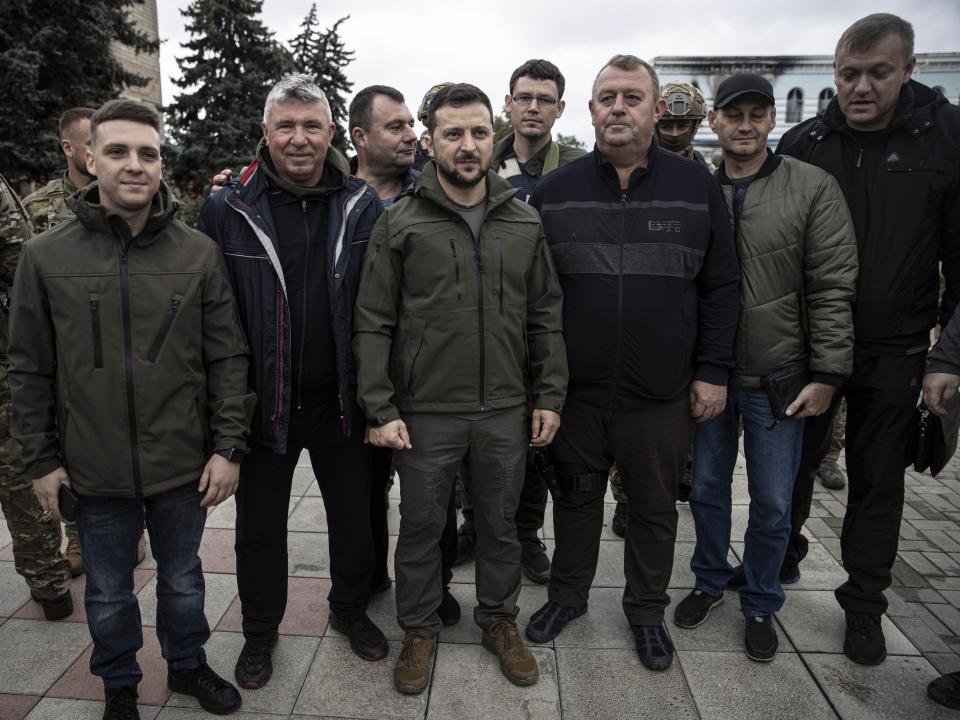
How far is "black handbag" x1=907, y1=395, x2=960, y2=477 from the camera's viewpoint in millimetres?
2857

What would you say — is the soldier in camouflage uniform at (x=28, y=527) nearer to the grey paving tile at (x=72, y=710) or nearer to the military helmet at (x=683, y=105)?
the grey paving tile at (x=72, y=710)

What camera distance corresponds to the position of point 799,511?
3734mm

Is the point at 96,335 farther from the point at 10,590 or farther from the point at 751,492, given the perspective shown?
the point at 751,492

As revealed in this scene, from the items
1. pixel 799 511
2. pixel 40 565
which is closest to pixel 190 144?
pixel 40 565

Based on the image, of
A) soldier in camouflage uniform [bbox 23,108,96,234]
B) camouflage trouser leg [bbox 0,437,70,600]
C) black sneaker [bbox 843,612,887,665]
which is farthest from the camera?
soldier in camouflage uniform [bbox 23,108,96,234]

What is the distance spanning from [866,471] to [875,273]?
90 centimetres

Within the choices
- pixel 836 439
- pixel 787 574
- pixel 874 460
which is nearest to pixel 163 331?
pixel 874 460

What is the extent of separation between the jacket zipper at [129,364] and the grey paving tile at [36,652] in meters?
1.22

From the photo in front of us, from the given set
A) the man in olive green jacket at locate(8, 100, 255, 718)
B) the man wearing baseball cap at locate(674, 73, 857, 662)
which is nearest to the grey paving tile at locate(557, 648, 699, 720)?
the man wearing baseball cap at locate(674, 73, 857, 662)

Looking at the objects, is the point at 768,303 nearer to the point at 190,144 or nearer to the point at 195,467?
the point at 195,467

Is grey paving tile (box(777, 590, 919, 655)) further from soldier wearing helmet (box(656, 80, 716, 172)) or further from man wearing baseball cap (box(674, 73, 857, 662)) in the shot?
soldier wearing helmet (box(656, 80, 716, 172))

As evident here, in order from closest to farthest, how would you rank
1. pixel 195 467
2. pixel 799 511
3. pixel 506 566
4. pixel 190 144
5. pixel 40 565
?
pixel 195 467
pixel 506 566
pixel 40 565
pixel 799 511
pixel 190 144

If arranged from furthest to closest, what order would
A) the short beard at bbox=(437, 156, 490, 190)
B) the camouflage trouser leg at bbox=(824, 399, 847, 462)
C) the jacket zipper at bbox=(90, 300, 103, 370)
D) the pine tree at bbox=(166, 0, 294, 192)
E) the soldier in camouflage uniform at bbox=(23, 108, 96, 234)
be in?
the pine tree at bbox=(166, 0, 294, 192), the camouflage trouser leg at bbox=(824, 399, 847, 462), the soldier in camouflage uniform at bbox=(23, 108, 96, 234), the short beard at bbox=(437, 156, 490, 190), the jacket zipper at bbox=(90, 300, 103, 370)

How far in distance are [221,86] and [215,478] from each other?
2085cm
